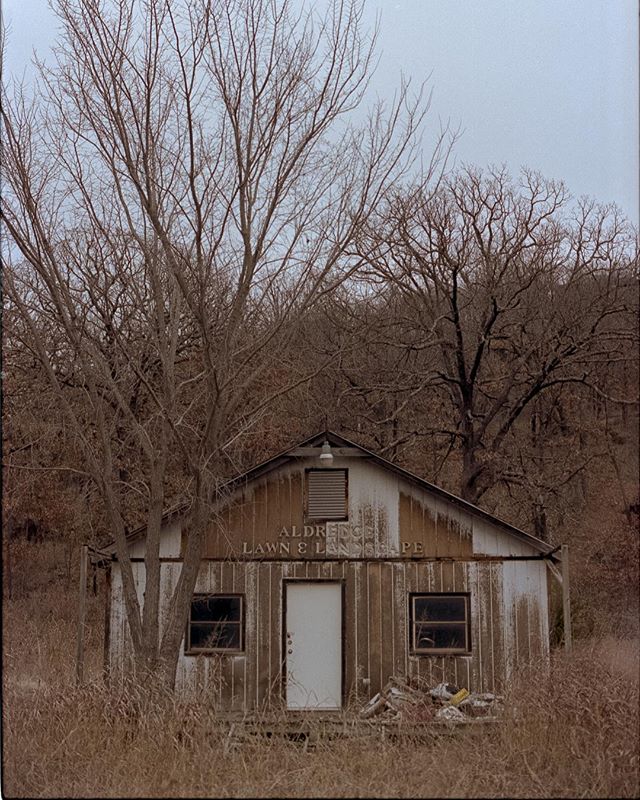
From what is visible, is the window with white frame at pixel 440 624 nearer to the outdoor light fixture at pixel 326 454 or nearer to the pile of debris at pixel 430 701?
the pile of debris at pixel 430 701

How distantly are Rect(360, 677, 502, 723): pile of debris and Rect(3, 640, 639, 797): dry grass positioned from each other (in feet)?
5.03

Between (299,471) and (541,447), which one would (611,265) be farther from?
(299,471)

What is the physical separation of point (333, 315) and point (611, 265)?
632cm

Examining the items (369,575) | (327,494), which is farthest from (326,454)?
(369,575)

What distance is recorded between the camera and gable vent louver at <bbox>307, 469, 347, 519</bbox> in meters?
13.9

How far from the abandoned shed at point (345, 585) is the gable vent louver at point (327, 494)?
0.05 ft

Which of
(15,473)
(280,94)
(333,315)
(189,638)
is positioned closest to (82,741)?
(189,638)

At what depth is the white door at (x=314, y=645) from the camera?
44.6 ft

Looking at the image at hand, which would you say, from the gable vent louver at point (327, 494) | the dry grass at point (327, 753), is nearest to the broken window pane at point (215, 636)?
the gable vent louver at point (327, 494)

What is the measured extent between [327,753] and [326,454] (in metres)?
5.32

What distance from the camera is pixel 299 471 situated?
13977mm

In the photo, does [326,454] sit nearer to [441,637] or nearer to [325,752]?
[441,637]

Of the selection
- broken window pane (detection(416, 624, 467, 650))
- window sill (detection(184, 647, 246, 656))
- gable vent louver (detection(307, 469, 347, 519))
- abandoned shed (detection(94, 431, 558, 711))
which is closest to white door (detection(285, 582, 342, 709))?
abandoned shed (detection(94, 431, 558, 711))

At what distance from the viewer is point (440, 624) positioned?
13727 mm
